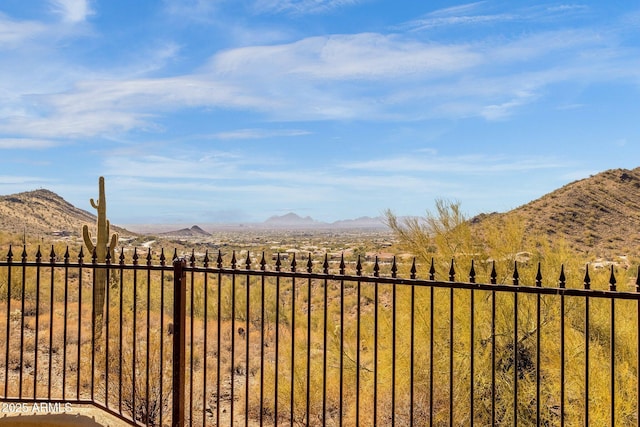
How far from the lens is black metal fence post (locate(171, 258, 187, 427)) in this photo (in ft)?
16.5

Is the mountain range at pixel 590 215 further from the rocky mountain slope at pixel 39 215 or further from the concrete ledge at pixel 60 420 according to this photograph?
the concrete ledge at pixel 60 420

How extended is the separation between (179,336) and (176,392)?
0.59 meters

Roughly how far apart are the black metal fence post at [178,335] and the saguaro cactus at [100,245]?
489 centimetres

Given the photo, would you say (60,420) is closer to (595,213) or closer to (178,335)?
(178,335)

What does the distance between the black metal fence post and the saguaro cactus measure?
193 inches

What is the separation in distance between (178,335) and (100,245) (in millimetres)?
9027

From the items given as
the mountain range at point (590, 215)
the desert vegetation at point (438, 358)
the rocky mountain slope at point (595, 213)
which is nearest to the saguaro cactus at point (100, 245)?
the desert vegetation at point (438, 358)

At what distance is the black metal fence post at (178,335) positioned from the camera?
5.03 metres

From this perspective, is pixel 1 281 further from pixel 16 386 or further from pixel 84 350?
pixel 16 386

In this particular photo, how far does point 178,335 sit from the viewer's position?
16.6 ft

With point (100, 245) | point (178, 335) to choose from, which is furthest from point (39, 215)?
point (178, 335)

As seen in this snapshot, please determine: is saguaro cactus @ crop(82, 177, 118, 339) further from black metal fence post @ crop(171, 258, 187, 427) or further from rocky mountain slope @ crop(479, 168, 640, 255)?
rocky mountain slope @ crop(479, 168, 640, 255)

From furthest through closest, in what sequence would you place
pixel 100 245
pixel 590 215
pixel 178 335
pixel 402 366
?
pixel 590 215 → pixel 100 245 → pixel 402 366 → pixel 178 335

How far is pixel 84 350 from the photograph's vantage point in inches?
437
